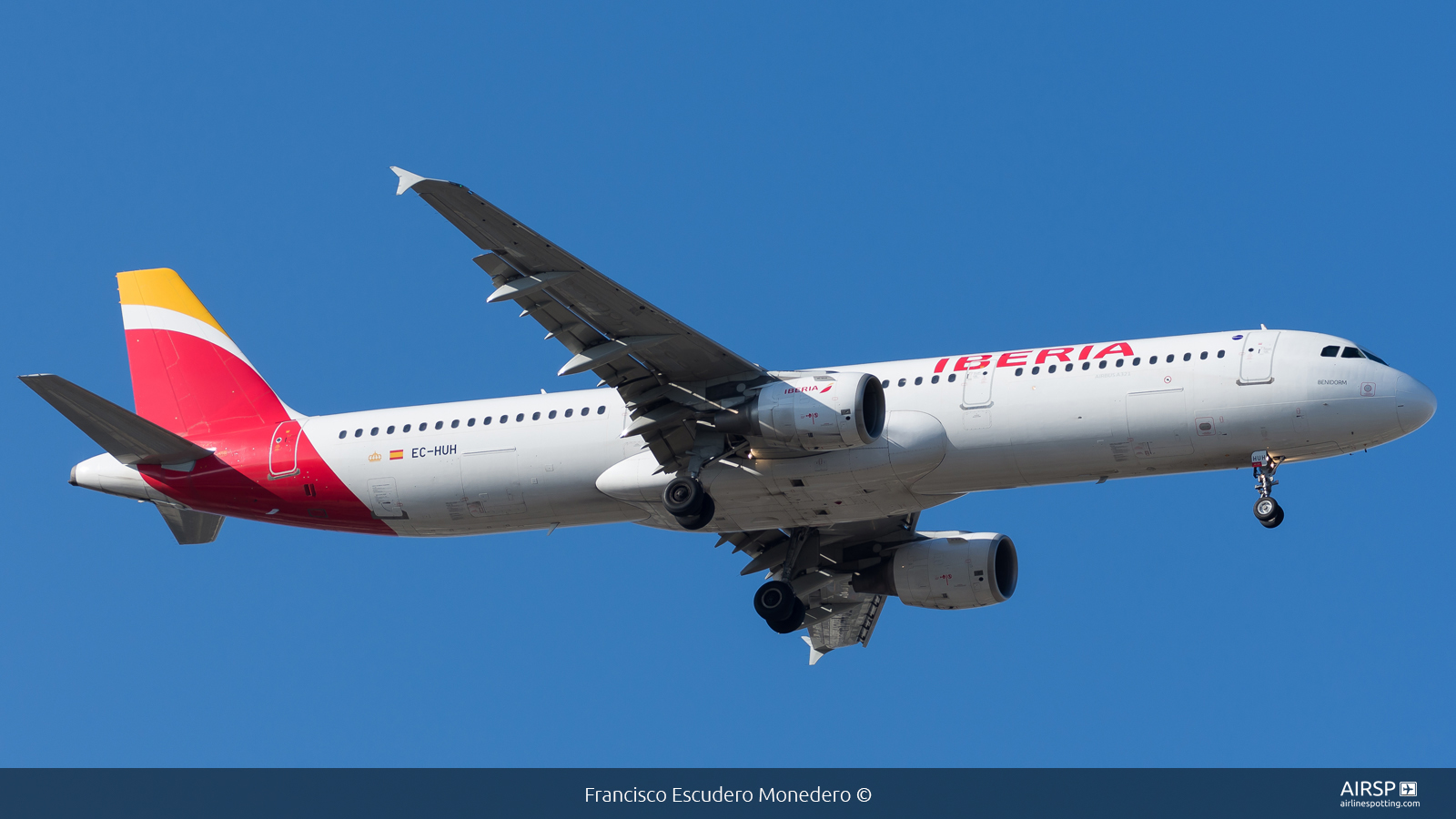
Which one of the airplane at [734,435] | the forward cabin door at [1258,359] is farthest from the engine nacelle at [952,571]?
the forward cabin door at [1258,359]

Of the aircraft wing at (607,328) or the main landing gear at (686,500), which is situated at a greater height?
the aircraft wing at (607,328)

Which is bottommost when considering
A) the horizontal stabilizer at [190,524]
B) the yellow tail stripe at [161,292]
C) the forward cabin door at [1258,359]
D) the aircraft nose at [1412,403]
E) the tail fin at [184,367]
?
the horizontal stabilizer at [190,524]

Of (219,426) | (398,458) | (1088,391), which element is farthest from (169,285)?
(1088,391)

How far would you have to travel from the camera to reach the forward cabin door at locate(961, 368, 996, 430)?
107 ft

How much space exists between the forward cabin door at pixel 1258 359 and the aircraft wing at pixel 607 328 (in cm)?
969

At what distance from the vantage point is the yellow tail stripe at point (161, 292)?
41125mm

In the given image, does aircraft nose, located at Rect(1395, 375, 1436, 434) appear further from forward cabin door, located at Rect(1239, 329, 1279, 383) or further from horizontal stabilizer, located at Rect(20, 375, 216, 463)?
horizontal stabilizer, located at Rect(20, 375, 216, 463)

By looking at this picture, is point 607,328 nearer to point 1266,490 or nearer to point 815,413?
point 815,413

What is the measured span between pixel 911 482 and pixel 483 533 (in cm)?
1019

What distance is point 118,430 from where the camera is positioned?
37.0 metres

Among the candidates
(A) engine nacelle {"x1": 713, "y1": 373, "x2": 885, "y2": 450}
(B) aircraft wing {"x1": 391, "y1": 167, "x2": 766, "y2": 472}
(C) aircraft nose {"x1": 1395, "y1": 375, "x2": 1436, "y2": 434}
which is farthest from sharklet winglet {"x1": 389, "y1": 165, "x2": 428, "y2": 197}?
(C) aircraft nose {"x1": 1395, "y1": 375, "x2": 1436, "y2": 434}

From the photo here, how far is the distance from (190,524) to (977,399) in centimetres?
1946

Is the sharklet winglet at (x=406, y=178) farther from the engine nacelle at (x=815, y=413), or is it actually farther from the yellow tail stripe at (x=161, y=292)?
the yellow tail stripe at (x=161, y=292)

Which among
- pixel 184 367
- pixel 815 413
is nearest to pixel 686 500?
pixel 815 413
